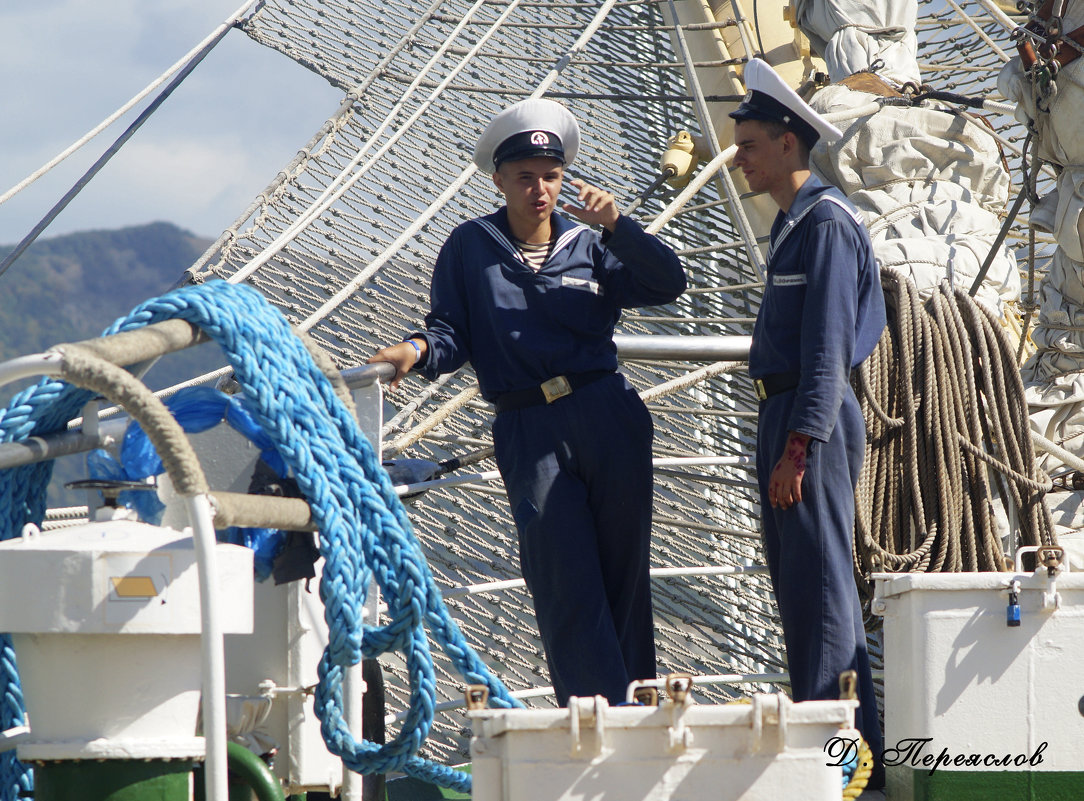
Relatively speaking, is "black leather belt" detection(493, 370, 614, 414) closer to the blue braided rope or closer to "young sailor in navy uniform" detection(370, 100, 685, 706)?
"young sailor in navy uniform" detection(370, 100, 685, 706)

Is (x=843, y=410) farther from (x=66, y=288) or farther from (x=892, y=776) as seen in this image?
(x=66, y=288)

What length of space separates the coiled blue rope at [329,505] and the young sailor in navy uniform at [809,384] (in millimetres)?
808

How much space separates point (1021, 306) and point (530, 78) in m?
2.38

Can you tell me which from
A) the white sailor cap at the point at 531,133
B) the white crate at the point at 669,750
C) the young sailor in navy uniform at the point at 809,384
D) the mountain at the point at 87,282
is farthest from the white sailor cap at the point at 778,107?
the mountain at the point at 87,282

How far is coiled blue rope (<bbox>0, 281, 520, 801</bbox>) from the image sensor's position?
1644 mm

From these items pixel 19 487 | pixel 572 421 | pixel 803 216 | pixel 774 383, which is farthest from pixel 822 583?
pixel 19 487

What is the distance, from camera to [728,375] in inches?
194

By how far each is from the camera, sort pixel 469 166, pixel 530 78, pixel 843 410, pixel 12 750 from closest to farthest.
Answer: pixel 12 750, pixel 843 410, pixel 469 166, pixel 530 78

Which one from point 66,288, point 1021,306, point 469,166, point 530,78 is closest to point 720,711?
point 1021,306

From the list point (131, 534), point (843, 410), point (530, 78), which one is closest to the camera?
point (131, 534)

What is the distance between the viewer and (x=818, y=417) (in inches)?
94.5

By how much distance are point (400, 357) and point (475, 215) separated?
2.97 m

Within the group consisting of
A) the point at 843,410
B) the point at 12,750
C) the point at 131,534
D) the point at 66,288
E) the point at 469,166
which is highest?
the point at 66,288

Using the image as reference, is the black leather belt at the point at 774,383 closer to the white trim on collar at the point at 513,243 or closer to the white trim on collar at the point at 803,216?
the white trim on collar at the point at 803,216
